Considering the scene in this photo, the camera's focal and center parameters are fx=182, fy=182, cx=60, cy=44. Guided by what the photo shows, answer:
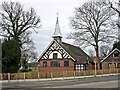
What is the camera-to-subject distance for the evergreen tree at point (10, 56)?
24.5m

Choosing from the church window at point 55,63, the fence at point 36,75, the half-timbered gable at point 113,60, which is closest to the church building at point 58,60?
the church window at point 55,63

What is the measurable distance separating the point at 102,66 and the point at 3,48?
27.6 m

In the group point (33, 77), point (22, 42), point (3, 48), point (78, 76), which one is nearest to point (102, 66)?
point (78, 76)

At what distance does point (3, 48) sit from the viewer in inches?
967

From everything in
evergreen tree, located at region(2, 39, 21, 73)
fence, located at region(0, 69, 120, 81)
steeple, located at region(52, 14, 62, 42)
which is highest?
steeple, located at region(52, 14, 62, 42)

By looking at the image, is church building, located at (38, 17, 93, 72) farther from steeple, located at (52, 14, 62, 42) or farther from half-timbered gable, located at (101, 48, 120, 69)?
half-timbered gable, located at (101, 48, 120, 69)

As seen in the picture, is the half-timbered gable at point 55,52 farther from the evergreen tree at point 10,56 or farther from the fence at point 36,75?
the evergreen tree at point 10,56

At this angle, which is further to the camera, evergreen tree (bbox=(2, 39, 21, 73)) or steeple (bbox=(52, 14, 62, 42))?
steeple (bbox=(52, 14, 62, 42))

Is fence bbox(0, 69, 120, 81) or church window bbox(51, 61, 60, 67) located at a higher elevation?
church window bbox(51, 61, 60, 67)

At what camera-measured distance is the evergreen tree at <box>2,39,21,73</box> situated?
24500 mm

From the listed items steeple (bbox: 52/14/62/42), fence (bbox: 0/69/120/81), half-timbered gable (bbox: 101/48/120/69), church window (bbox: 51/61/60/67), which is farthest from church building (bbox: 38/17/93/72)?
half-timbered gable (bbox: 101/48/120/69)

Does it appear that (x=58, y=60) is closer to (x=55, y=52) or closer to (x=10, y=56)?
(x=55, y=52)

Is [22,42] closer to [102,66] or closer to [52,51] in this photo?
[52,51]

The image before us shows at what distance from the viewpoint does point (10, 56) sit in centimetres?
2445
